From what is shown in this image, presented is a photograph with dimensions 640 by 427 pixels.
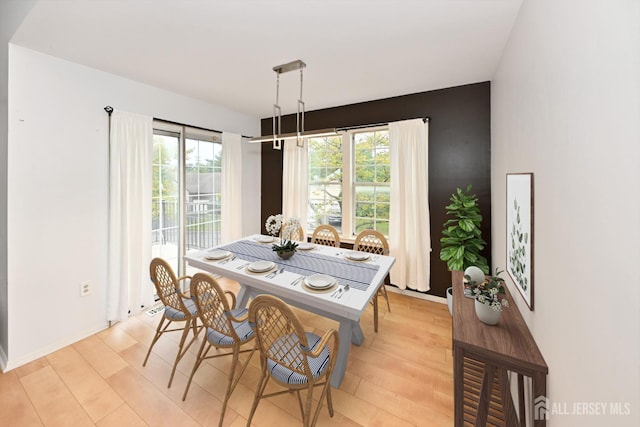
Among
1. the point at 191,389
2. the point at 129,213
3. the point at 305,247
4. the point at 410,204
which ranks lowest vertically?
the point at 191,389

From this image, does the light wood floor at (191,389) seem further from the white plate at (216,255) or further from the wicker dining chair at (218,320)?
the white plate at (216,255)

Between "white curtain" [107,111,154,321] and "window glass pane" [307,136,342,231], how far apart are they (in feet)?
7.41

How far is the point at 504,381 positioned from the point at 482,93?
9.50ft

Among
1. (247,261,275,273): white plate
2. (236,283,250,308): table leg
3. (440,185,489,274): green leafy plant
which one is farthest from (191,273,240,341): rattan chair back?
(440,185,489,274): green leafy plant

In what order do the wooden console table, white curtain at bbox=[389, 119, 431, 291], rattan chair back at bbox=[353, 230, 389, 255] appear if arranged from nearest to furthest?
the wooden console table, rattan chair back at bbox=[353, 230, 389, 255], white curtain at bbox=[389, 119, 431, 291]
